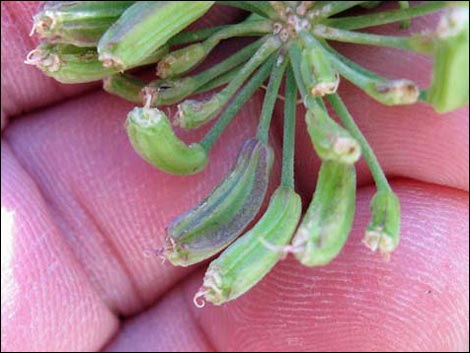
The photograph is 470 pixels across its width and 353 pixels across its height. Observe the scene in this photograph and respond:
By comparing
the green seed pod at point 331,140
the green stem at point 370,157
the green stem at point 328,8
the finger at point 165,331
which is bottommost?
the finger at point 165,331

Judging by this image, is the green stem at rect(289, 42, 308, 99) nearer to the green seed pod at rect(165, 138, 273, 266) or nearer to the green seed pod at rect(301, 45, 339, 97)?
the green seed pod at rect(301, 45, 339, 97)

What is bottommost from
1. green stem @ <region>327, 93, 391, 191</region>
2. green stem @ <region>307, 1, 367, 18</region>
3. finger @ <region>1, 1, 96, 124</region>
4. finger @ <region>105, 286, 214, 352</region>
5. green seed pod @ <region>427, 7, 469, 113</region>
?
finger @ <region>105, 286, 214, 352</region>

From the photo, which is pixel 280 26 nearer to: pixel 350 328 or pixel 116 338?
pixel 350 328

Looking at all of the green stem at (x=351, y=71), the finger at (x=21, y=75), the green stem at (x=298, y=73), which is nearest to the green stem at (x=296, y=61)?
the green stem at (x=298, y=73)

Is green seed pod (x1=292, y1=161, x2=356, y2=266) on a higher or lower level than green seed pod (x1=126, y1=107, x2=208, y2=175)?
higher

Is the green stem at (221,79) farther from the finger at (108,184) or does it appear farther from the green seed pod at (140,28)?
the finger at (108,184)

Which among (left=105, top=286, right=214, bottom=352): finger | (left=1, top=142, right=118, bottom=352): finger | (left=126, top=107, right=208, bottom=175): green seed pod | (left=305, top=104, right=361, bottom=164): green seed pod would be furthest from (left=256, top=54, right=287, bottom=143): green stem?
(left=105, top=286, right=214, bottom=352): finger
